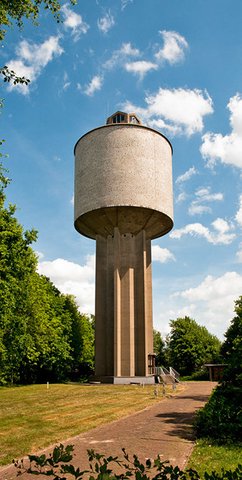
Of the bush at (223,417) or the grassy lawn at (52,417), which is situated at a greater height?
the bush at (223,417)

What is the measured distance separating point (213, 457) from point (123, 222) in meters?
33.1

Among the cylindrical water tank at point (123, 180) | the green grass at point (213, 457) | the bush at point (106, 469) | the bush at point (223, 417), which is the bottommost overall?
the green grass at point (213, 457)

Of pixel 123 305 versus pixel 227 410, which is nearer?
pixel 227 410

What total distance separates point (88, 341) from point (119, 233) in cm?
2494

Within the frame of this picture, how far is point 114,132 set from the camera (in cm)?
4231

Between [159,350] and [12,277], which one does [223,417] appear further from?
[159,350]

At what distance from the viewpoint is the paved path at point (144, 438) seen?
34.0 feet

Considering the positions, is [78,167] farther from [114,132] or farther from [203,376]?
[203,376]

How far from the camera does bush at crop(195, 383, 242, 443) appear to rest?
12352 millimetres

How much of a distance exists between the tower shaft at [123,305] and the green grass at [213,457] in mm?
28787

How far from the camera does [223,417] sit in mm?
12891

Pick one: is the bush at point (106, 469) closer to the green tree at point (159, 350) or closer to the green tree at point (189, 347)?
the green tree at point (189, 347)

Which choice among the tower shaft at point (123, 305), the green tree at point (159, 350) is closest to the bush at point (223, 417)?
the tower shaft at point (123, 305)

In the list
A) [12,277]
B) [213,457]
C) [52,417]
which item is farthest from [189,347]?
[213,457]
